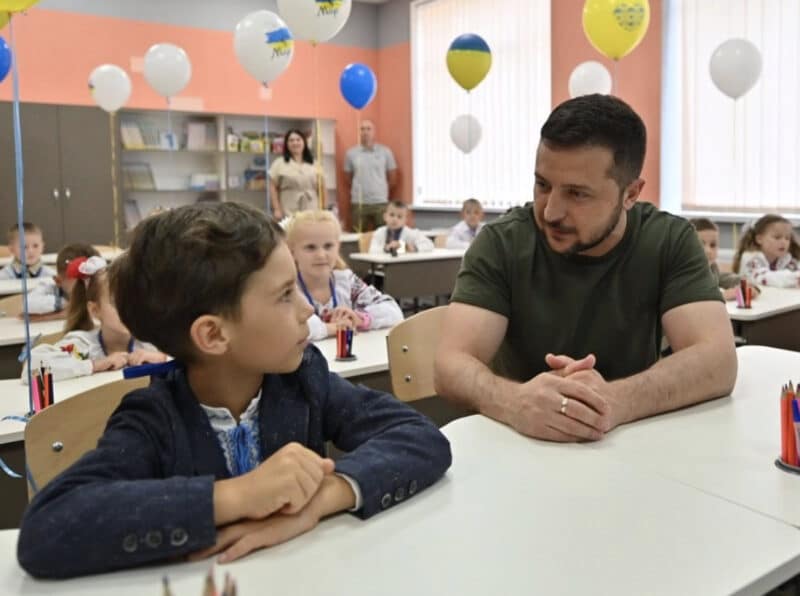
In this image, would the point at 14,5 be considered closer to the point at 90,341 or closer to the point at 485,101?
the point at 90,341

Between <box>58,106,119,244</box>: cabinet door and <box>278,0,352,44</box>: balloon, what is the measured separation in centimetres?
323

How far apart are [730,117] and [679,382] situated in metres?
5.14

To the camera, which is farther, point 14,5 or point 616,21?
point 616,21

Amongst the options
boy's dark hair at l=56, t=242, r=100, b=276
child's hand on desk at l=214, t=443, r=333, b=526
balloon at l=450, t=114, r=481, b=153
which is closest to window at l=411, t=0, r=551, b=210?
balloon at l=450, t=114, r=481, b=153

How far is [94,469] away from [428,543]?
425 millimetres

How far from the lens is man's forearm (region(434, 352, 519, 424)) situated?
1.42 metres

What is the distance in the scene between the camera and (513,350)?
5.86 ft

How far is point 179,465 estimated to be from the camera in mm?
1075

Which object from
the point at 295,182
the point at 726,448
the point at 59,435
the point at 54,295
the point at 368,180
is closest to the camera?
the point at 726,448

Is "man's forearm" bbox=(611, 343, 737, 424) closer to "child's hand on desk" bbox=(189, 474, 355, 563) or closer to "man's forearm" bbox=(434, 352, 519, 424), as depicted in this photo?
"man's forearm" bbox=(434, 352, 519, 424)

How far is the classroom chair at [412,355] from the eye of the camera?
7.11 feet

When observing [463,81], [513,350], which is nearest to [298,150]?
[463,81]

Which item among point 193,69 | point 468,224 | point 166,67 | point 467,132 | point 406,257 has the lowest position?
point 406,257

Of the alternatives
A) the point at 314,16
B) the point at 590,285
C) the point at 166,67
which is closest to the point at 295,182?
the point at 166,67
